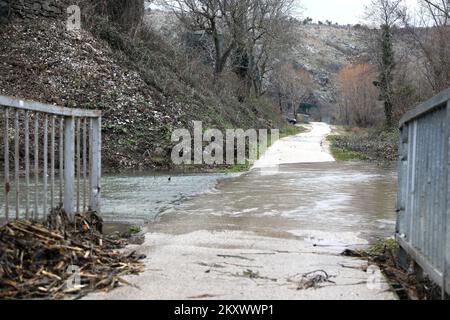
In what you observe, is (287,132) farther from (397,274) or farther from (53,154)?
(397,274)

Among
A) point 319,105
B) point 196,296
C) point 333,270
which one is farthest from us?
point 319,105

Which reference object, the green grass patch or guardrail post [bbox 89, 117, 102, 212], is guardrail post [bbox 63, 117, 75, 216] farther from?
the green grass patch

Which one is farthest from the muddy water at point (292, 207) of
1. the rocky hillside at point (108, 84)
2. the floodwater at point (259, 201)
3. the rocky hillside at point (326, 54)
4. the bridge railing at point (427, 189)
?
the rocky hillside at point (326, 54)

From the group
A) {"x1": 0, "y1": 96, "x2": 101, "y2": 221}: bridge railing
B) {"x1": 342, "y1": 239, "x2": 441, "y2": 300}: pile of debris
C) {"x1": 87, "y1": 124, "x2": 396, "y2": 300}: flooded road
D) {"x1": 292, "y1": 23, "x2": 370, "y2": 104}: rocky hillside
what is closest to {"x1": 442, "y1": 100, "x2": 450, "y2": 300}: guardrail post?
{"x1": 342, "y1": 239, "x2": 441, "y2": 300}: pile of debris

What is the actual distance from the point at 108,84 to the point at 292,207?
10.6 metres

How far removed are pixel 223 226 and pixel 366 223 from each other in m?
1.85

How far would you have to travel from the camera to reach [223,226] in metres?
6.41

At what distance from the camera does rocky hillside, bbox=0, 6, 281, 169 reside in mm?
15055

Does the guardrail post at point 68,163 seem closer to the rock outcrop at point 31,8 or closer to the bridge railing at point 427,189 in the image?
the bridge railing at point 427,189

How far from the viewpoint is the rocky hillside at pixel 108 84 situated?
15.1 m

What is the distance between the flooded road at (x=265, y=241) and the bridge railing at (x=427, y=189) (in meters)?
0.42

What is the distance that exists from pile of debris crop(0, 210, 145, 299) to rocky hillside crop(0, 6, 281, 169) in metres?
9.45
